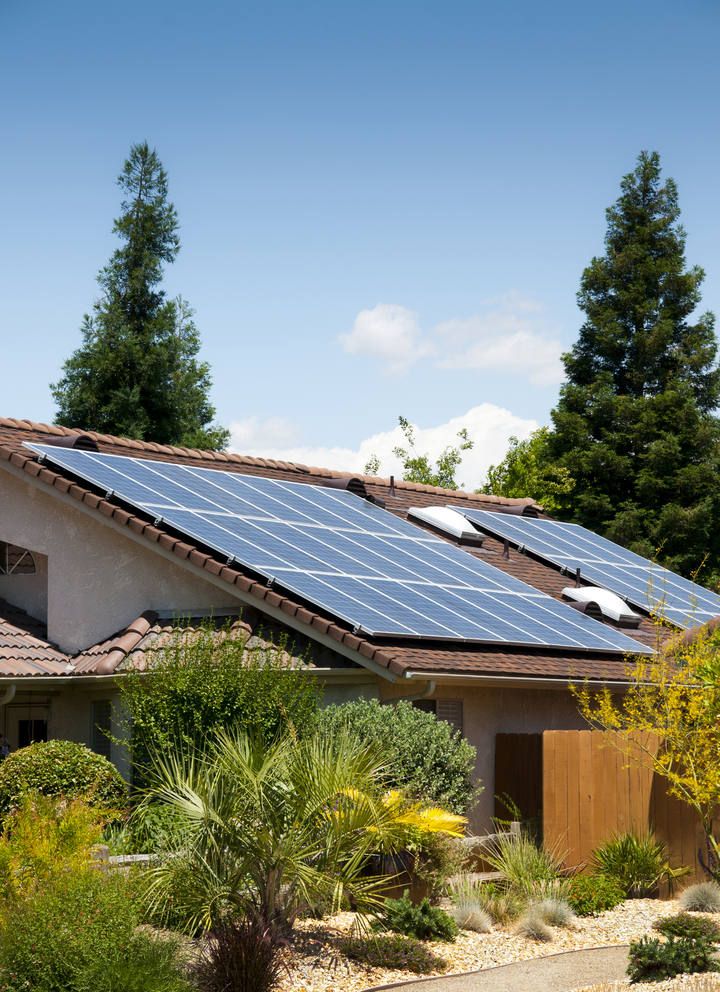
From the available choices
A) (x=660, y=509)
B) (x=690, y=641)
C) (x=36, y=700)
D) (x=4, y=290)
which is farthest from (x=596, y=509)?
(x=36, y=700)

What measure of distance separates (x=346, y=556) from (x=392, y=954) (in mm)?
8483

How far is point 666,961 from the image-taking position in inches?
500

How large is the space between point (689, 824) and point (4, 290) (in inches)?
792

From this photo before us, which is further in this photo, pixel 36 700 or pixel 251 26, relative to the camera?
pixel 36 700

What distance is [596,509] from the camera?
46844mm

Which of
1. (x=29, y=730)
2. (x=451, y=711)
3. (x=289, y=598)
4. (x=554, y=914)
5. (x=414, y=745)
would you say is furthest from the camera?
(x=29, y=730)

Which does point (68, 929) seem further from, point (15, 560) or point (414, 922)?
point (15, 560)

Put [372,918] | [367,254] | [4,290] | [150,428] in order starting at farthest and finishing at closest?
[150,428] < [4,290] < [367,254] < [372,918]

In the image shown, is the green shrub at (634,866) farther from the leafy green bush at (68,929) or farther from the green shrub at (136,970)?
the green shrub at (136,970)

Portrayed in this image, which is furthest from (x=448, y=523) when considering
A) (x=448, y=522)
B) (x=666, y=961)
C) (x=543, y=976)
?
(x=666, y=961)

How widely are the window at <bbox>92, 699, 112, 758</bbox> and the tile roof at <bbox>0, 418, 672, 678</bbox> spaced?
880 millimetres

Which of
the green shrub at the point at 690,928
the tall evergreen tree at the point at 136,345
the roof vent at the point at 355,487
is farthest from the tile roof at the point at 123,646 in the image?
the tall evergreen tree at the point at 136,345

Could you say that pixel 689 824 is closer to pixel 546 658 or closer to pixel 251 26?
pixel 546 658

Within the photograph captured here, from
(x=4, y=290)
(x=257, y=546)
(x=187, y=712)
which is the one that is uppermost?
(x=4, y=290)
